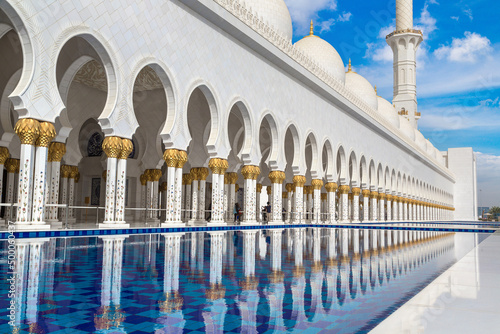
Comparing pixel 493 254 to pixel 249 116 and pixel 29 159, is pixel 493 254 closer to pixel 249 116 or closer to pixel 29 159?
pixel 29 159

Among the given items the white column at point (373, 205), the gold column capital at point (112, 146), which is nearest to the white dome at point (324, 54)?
the white column at point (373, 205)

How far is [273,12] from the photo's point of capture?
36.1ft

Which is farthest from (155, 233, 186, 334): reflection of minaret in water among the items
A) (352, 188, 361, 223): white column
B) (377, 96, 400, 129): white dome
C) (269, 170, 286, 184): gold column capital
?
(377, 96, 400, 129): white dome

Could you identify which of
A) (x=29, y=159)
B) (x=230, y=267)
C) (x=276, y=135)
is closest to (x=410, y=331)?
(x=230, y=267)

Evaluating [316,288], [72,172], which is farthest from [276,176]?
[316,288]

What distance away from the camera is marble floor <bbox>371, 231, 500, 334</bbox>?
149 cm

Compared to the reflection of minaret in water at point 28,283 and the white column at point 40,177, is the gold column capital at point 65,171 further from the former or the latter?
the reflection of minaret in water at point 28,283

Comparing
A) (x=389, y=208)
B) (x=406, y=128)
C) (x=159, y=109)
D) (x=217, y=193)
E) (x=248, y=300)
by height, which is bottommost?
(x=248, y=300)

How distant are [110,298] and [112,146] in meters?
4.68

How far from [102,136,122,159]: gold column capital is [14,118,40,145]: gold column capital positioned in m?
1.18

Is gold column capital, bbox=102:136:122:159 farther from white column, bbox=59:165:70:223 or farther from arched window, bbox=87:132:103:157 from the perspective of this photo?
arched window, bbox=87:132:103:157

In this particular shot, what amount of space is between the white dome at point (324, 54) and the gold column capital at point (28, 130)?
10410 millimetres

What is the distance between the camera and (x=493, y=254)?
395 cm

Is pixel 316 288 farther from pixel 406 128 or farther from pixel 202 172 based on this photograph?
pixel 406 128
